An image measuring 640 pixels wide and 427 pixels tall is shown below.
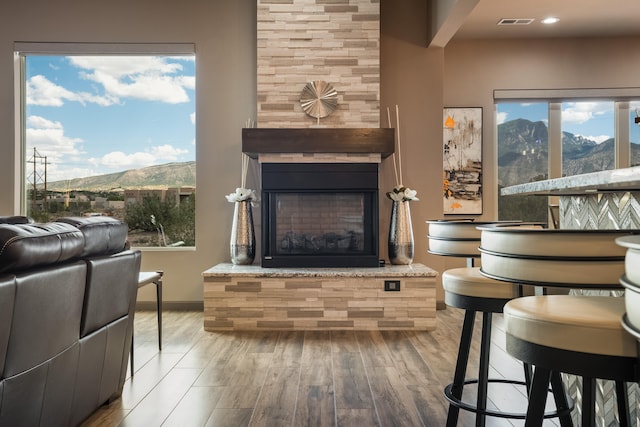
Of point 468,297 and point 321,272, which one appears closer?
point 468,297

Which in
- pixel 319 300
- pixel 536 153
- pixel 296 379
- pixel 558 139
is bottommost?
pixel 296 379

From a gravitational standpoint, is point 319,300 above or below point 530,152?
below

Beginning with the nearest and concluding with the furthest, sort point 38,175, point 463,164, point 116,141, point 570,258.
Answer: point 570,258 < point 38,175 < point 116,141 < point 463,164

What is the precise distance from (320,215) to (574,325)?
11.8 feet

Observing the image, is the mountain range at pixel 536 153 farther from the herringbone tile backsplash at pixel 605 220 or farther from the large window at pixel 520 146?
the herringbone tile backsplash at pixel 605 220

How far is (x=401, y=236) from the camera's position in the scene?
4578 millimetres

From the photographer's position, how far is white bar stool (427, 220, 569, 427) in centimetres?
175

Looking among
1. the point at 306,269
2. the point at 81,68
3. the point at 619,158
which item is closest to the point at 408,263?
the point at 306,269

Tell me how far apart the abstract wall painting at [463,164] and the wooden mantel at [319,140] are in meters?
1.78

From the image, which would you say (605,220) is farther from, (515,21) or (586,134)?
(586,134)

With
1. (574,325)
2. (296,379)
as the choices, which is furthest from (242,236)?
(574,325)

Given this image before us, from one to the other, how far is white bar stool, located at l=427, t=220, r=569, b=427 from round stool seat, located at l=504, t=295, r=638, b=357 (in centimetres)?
54

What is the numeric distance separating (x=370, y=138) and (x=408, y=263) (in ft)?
3.71

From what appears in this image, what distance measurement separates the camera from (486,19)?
17.5 feet
